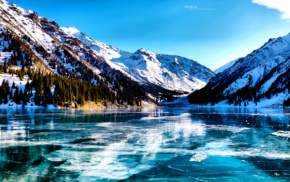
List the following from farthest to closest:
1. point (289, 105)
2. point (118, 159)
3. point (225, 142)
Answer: point (289, 105) < point (225, 142) < point (118, 159)

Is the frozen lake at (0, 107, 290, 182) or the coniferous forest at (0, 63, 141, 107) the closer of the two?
the frozen lake at (0, 107, 290, 182)

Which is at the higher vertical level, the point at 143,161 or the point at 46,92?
the point at 46,92

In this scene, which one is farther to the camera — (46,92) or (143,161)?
(46,92)

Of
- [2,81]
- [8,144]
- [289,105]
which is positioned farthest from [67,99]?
[289,105]

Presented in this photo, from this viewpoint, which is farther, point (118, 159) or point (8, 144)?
point (8, 144)

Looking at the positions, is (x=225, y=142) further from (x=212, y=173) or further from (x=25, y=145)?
(x=25, y=145)

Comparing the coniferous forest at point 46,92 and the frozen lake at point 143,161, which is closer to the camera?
the frozen lake at point 143,161

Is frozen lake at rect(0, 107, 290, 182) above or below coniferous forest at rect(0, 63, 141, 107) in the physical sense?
below

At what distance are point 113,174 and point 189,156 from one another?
23.7 ft

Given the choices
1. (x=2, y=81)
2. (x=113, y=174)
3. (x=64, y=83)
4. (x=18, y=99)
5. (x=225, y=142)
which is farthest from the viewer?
(x=64, y=83)

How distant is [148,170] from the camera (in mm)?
14953

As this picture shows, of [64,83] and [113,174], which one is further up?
[64,83]

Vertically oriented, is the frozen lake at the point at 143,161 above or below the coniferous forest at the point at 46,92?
below

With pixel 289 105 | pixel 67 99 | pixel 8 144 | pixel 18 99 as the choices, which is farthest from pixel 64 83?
pixel 289 105
